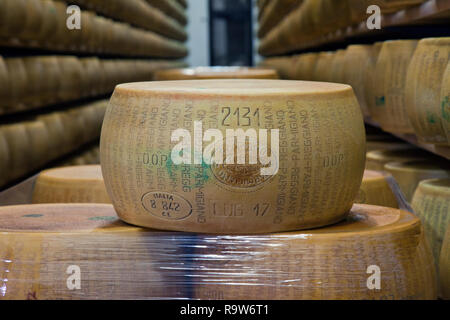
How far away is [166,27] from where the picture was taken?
7840 mm

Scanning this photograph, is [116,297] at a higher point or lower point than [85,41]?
lower

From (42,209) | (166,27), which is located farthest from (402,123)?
(166,27)

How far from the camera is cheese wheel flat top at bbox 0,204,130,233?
118 centimetres

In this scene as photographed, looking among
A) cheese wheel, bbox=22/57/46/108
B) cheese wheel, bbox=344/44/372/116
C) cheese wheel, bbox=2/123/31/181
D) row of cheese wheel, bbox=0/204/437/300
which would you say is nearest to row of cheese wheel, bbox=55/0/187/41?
cheese wheel, bbox=22/57/46/108

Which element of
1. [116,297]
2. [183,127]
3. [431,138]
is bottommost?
[116,297]

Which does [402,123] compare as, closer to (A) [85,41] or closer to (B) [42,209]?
(B) [42,209]

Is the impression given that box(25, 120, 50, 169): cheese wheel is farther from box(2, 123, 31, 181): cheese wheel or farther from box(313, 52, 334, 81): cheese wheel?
box(313, 52, 334, 81): cheese wheel

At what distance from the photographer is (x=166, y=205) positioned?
1104 mm

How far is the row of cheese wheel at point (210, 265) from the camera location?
1071 mm

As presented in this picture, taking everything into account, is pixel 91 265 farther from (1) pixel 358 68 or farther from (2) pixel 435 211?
(1) pixel 358 68

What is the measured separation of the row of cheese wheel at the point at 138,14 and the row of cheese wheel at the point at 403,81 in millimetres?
1452

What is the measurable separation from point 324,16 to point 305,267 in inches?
97.3

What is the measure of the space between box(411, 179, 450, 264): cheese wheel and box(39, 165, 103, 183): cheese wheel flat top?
28.1 inches

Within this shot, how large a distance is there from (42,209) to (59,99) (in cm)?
202
